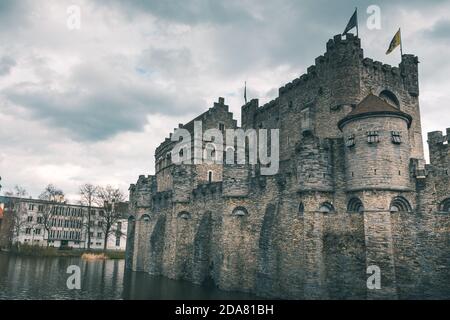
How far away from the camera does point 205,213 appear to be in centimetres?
2927

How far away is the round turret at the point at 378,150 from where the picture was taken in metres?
19.9

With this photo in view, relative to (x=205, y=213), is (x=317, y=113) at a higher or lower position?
higher

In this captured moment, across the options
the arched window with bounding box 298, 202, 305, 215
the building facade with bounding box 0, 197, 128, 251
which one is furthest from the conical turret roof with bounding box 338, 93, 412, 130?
the building facade with bounding box 0, 197, 128, 251

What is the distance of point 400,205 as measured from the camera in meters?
20.2

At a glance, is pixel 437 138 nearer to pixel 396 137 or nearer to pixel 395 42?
pixel 396 137

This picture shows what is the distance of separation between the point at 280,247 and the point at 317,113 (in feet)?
41.2

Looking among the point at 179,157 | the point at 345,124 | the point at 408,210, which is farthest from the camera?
the point at 179,157

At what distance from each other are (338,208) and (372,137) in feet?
13.8

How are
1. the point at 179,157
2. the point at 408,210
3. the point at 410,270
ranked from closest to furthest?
the point at 410,270
the point at 408,210
the point at 179,157

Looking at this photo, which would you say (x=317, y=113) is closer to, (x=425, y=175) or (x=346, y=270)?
(x=425, y=175)

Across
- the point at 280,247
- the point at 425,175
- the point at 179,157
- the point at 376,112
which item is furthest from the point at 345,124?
the point at 179,157

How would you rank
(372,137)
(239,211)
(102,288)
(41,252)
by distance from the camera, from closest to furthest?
(372,137)
(102,288)
(239,211)
(41,252)

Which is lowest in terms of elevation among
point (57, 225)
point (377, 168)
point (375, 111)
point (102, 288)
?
point (102, 288)

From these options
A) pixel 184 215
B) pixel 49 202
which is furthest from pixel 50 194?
pixel 184 215
